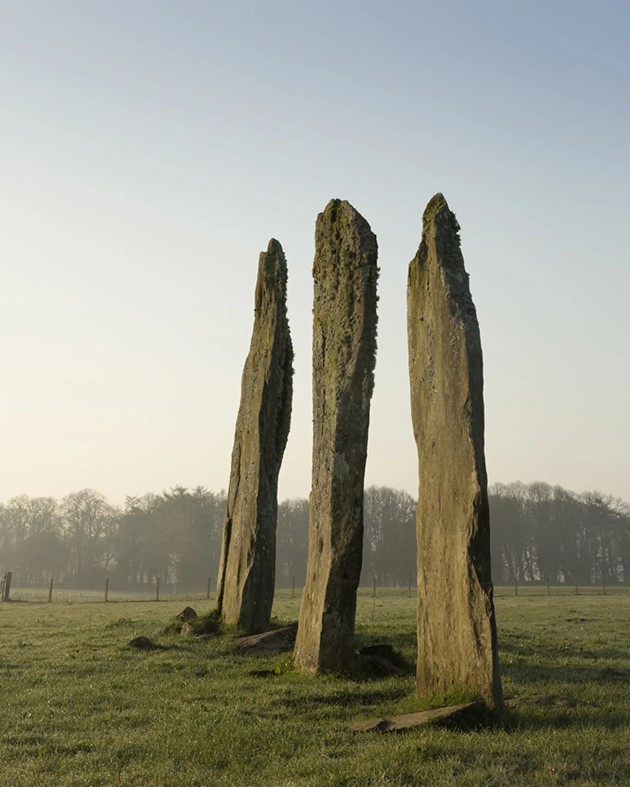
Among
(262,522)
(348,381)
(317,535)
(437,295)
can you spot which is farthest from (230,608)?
(437,295)

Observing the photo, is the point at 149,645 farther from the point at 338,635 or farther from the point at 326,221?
the point at 326,221

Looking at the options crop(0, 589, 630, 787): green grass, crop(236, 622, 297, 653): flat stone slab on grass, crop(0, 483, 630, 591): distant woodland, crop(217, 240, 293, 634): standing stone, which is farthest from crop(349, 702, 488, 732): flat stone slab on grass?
crop(0, 483, 630, 591): distant woodland

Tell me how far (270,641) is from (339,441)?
4.63 metres

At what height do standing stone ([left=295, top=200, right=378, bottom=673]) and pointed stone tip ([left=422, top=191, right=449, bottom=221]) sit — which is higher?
pointed stone tip ([left=422, top=191, right=449, bottom=221])

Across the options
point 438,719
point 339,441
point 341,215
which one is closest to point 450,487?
point 438,719

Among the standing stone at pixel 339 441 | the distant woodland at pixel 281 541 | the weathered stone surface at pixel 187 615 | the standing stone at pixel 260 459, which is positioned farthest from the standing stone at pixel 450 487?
the distant woodland at pixel 281 541

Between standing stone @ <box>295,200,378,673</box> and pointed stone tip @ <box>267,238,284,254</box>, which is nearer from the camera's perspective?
standing stone @ <box>295,200,378,673</box>

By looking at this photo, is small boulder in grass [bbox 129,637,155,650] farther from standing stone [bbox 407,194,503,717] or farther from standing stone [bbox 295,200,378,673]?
standing stone [bbox 407,194,503,717]

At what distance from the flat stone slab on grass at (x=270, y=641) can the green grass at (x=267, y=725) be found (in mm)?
378

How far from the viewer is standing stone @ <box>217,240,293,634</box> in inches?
655

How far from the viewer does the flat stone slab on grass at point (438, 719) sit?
25.0 ft

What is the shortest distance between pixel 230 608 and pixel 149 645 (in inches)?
97.9

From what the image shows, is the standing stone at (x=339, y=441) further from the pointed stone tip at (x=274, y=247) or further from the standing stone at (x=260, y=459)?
the pointed stone tip at (x=274, y=247)

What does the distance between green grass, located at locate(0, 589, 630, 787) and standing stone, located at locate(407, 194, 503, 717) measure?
2.19 feet
